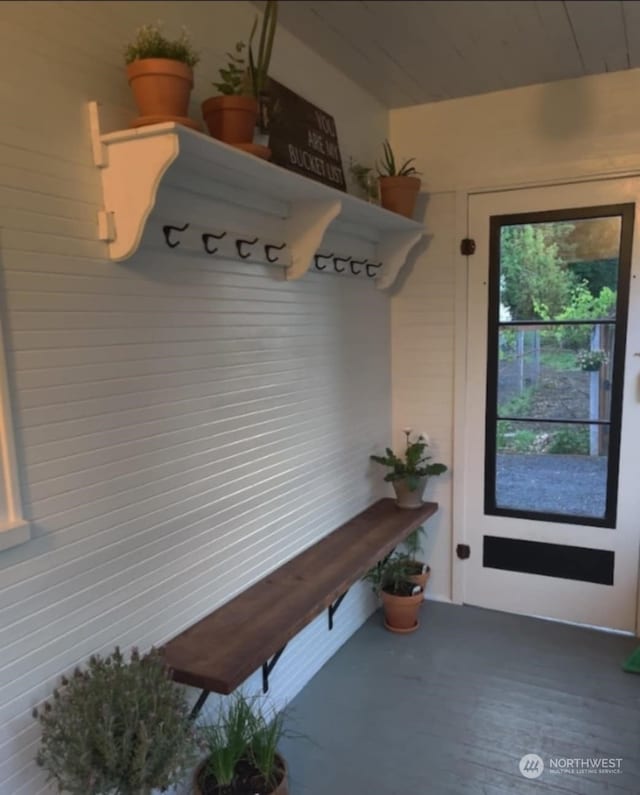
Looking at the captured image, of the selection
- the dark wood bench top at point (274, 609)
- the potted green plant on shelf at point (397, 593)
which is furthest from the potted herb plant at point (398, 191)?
the potted green plant on shelf at point (397, 593)

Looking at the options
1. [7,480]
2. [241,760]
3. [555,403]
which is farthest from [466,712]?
[7,480]

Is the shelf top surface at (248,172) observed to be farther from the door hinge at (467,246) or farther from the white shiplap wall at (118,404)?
the door hinge at (467,246)

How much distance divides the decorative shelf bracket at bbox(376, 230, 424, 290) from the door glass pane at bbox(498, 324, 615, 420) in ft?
1.88

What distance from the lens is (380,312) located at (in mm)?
2977

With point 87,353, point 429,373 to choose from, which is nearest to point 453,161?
point 429,373

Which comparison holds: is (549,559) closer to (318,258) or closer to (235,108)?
(318,258)

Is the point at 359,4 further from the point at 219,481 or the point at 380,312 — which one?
the point at 380,312

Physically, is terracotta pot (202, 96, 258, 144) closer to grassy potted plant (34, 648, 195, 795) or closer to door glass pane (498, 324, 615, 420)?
grassy potted plant (34, 648, 195, 795)

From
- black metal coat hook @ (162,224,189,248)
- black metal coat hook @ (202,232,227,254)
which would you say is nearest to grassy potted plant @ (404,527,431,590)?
black metal coat hook @ (202,232,227,254)

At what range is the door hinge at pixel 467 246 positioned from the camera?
287 cm

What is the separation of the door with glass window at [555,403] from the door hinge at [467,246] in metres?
0.02

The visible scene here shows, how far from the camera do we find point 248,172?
1.67m

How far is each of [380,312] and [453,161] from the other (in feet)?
2.55

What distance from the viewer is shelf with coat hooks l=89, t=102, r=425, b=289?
1367mm
